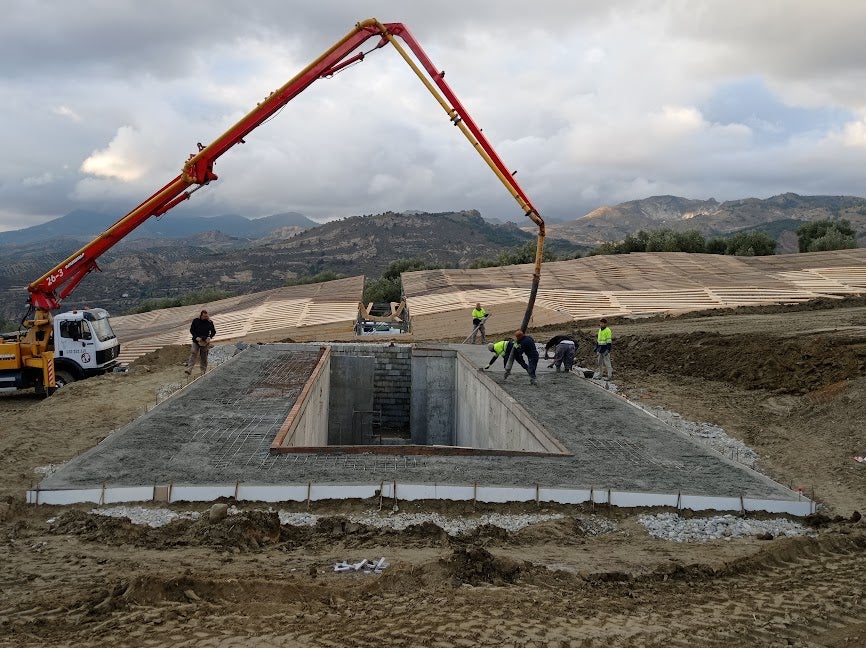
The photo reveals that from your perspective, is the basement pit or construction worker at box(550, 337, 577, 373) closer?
construction worker at box(550, 337, 577, 373)

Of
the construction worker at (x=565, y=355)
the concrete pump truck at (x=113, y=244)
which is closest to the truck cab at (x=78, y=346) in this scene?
the concrete pump truck at (x=113, y=244)

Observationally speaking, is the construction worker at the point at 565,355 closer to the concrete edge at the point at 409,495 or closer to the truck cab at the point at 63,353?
the concrete edge at the point at 409,495

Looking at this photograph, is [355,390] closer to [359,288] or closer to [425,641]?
[359,288]

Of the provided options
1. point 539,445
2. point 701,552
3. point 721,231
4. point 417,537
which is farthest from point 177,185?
point 721,231

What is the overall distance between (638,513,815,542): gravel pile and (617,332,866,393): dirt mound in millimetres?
7056

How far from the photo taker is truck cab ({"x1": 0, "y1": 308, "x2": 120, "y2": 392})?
14383 mm

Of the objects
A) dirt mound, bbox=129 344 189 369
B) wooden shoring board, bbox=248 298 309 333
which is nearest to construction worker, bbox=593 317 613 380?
dirt mound, bbox=129 344 189 369

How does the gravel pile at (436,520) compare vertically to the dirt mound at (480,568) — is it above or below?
below

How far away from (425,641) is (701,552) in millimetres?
3010

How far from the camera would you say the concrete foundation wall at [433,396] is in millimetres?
18328

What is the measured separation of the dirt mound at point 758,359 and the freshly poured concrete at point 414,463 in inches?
164

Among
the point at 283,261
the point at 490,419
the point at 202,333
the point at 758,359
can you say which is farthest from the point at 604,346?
the point at 283,261

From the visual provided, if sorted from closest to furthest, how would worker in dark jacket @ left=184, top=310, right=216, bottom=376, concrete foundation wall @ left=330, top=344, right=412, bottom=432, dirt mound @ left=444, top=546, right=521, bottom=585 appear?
dirt mound @ left=444, top=546, right=521, bottom=585 < worker in dark jacket @ left=184, top=310, right=216, bottom=376 < concrete foundation wall @ left=330, top=344, right=412, bottom=432

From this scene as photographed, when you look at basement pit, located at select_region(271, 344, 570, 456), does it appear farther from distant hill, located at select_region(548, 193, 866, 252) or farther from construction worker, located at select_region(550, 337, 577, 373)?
distant hill, located at select_region(548, 193, 866, 252)
